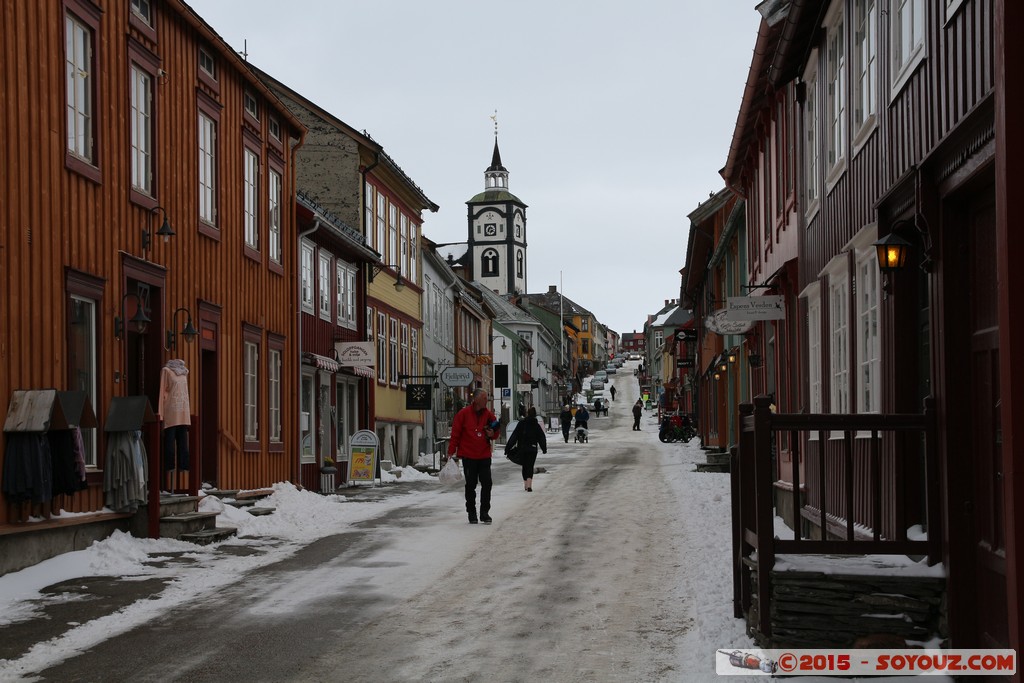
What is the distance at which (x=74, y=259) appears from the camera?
1334cm

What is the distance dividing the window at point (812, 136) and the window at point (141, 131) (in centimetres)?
780

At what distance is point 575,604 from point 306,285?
1544 cm

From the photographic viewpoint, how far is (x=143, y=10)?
15.8 m

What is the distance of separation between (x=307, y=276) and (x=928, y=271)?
57.7ft

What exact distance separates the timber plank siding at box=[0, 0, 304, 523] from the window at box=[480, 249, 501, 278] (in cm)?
11319

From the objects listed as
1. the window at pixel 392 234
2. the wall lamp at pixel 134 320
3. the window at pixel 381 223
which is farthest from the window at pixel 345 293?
the wall lamp at pixel 134 320

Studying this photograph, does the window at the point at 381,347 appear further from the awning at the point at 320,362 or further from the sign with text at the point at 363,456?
the sign with text at the point at 363,456

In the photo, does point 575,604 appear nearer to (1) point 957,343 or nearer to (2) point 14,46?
(1) point 957,343

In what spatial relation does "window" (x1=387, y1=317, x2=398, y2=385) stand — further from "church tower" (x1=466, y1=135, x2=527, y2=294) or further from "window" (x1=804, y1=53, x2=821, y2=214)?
"church tower" (x1=466, y1=135, x2=527, y2=294)

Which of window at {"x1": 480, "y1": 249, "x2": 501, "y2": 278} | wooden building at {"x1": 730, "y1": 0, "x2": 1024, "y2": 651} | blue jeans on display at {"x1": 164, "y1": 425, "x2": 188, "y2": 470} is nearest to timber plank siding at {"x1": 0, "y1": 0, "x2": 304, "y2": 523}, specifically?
blue jeans on display at {"x1": 164, "y1": 425, "x2": 188, "y2": 470}

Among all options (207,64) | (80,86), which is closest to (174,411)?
(80,86)

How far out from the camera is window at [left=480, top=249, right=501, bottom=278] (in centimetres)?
13638

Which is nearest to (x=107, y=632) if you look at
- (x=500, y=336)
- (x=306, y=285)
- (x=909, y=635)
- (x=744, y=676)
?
(x=744, y=676)

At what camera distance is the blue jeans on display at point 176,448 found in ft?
52.1
